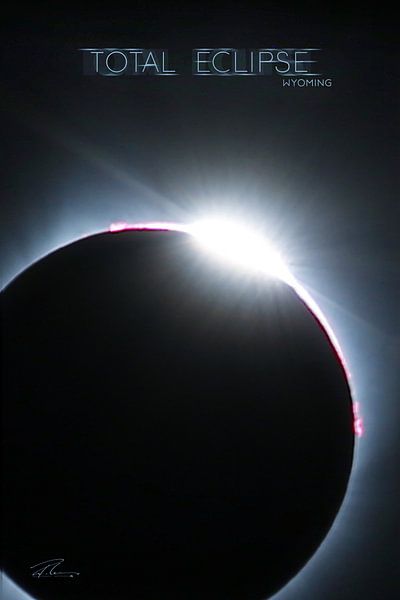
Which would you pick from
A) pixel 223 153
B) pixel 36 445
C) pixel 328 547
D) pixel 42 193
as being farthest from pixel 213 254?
pixel 328 547

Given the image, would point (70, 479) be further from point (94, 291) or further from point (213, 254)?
point (213, 254)
